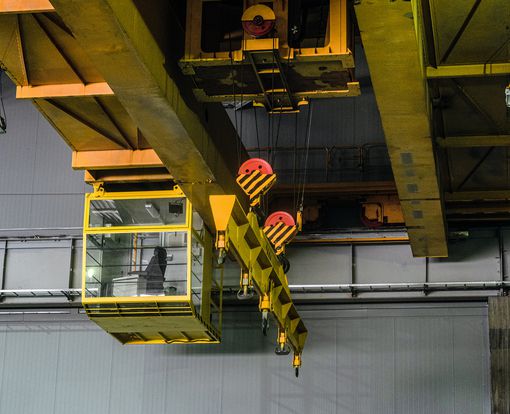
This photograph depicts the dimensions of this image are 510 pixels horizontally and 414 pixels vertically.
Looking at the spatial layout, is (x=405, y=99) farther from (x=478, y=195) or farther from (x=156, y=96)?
(x=478, y=195)

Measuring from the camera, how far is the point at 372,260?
2514cm

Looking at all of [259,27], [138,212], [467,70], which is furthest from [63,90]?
[467,70]

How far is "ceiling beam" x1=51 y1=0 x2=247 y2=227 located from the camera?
12867 mm

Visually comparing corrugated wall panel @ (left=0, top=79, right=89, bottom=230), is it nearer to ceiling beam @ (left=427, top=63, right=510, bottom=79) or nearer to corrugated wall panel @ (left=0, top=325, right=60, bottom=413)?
corrugated wall panel @ (left=0, top=325, right=60, bottom=413)

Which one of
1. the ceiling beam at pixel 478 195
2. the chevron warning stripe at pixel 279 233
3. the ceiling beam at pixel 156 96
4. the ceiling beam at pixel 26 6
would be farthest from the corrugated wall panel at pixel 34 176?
the ceiling beam at pixel 26 6

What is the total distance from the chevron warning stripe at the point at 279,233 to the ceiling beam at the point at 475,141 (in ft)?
11.2

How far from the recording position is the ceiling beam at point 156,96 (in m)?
12.9

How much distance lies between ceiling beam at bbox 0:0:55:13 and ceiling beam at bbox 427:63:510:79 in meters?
6.42

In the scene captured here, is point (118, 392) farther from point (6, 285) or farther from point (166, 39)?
point (166, 39)

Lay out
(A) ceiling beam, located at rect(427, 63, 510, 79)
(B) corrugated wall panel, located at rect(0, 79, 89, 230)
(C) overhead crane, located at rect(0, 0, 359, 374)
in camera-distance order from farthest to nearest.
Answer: (B) corrugated wall panel, located at rect(0, 79, 89, 230) < (A) ceiling beam, located at rect(427, 63, 510, 79) < (C) overhead crane, located at rect(0, 0, 359, 374)

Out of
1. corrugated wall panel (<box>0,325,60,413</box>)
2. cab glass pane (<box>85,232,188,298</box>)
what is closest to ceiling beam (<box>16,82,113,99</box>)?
cab glass pane (<box>85,232,188,298</box>)

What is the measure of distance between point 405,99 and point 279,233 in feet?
16.8

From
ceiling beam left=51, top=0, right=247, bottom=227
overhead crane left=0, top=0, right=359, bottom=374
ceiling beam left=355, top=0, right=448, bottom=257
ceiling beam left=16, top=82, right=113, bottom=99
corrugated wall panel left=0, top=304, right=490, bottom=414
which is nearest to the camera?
ceiling beam left=51, top=0, right=247, bottom=227

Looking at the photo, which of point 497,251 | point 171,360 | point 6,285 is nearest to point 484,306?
point 497,251
